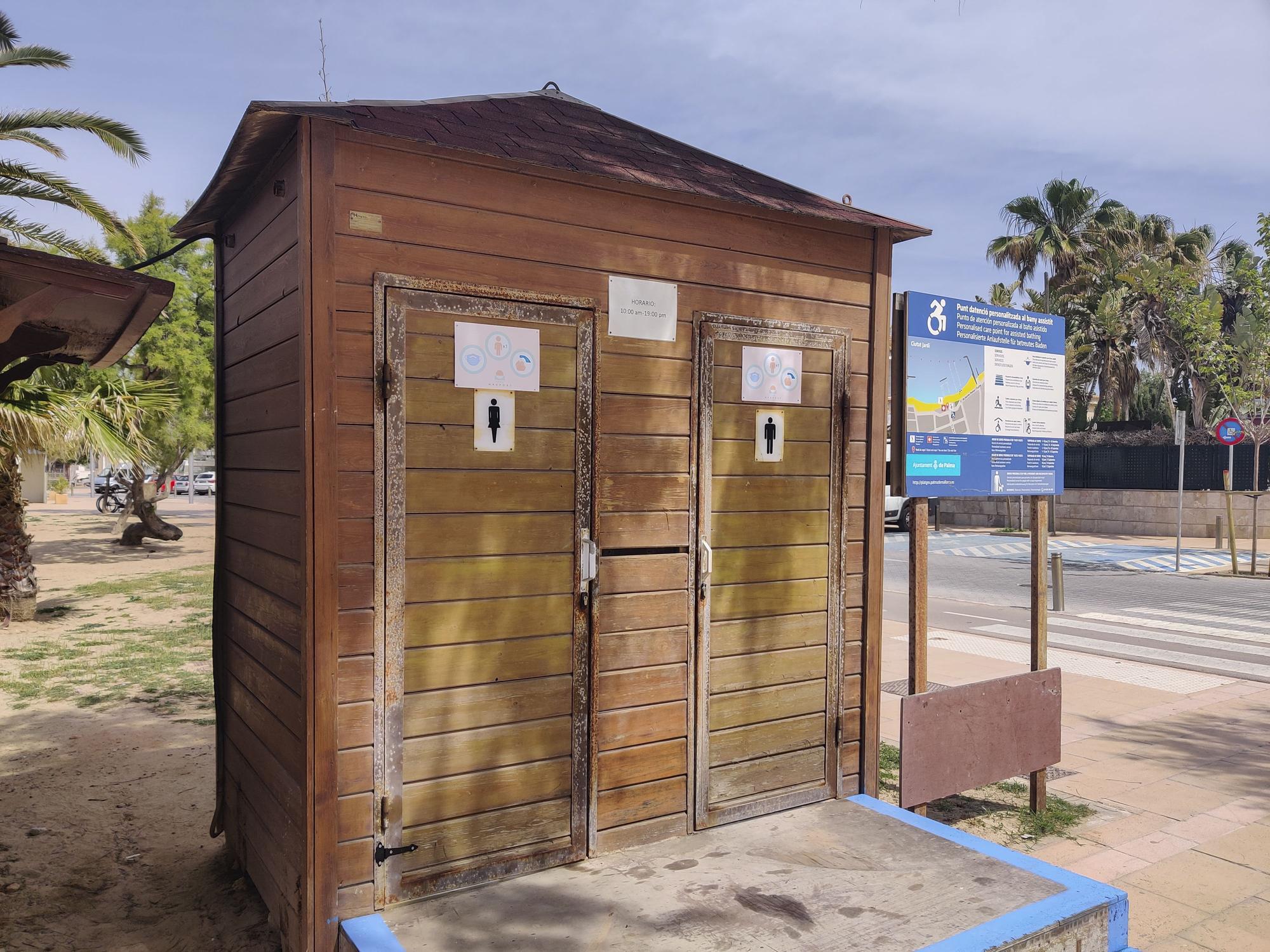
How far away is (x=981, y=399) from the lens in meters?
4.74

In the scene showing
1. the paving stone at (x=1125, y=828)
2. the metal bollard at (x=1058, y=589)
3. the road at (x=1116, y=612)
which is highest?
the metal bollard at (x=1058, y=589)

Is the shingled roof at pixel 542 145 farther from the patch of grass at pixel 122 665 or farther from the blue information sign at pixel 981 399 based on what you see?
the patch of grass at pixel 122 665

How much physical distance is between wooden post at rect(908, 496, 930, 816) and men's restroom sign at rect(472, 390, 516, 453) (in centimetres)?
216

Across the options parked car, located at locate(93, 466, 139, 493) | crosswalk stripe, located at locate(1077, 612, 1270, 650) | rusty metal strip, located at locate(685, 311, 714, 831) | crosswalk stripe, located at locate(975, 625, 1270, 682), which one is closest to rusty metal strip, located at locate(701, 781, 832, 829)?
rusty metal strip, located at locate(685, 311, 714, 831)

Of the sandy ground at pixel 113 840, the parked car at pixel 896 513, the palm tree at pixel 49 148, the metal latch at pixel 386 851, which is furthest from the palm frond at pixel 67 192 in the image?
the parked car at pixel 896 513

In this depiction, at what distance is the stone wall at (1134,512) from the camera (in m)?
21.3

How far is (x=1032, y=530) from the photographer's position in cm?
513

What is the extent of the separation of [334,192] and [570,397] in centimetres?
111

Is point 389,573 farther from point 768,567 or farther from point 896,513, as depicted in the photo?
point 896,513

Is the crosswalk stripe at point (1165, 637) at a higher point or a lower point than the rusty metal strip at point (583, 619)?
lower

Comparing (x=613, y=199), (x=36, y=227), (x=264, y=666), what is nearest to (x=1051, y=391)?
(x=613, y=199)

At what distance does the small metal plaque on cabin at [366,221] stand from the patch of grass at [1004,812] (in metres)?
3.37

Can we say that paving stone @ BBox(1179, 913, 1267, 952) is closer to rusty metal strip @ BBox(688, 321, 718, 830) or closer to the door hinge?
rusty metal strip @ BBox(688, 321, 718, 830)

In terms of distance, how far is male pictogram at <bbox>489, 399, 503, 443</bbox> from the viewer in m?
3.35
